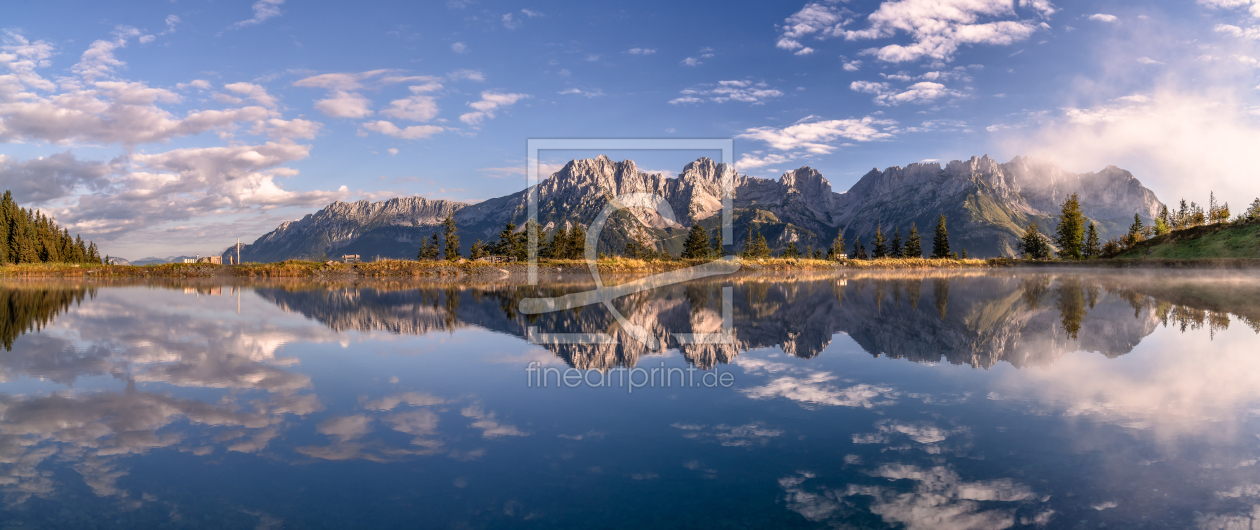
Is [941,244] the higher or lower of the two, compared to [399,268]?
higher

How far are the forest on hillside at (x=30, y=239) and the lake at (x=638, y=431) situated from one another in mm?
112125

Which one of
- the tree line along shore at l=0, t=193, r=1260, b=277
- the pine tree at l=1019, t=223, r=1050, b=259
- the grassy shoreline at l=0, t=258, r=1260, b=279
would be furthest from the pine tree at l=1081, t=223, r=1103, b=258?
the grassy shoreline at l=0, t=258, r=1260, b=279

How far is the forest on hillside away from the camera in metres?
93.5

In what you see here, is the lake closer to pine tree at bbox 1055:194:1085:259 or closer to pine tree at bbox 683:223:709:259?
pine tree at bbox 683:223:709:259

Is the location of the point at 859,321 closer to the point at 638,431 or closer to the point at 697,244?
the point at 638,431

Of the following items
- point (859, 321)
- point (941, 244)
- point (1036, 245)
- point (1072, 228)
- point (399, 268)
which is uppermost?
point (1072, 228)

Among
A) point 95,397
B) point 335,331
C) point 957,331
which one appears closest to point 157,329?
point 335,331

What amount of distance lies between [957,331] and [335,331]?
20.0 m

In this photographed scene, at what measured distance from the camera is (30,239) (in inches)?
3787

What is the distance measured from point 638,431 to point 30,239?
13494cm

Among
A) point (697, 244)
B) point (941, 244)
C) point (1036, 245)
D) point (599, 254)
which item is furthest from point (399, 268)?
point (1036, 245)

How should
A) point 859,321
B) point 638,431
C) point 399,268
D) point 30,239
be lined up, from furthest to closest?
point 30,239, point 399,268, point 859,321, point 638,431

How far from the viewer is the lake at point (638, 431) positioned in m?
5.58

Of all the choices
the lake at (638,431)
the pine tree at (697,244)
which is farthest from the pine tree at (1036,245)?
the lake at (638,431)
